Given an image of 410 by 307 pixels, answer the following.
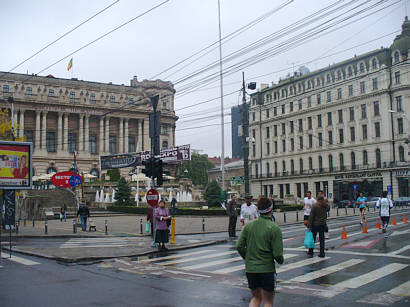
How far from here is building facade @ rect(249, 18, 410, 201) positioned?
201 feet

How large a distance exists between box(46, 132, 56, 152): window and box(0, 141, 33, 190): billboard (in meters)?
63.5

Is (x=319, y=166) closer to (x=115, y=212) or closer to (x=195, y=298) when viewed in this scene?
(x=115, y=212)

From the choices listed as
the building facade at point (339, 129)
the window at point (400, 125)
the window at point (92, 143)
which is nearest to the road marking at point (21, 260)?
the building facade at point (339, 129)

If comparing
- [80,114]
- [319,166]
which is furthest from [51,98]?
[319,166]

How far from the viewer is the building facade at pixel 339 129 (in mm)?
61156

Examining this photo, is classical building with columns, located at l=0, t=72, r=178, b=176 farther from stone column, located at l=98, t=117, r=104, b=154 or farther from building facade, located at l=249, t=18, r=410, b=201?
building facade, located at l=249, t=18, r=410, b=201

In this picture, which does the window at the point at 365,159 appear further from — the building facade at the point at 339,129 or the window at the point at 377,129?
the window at the point at 377,129

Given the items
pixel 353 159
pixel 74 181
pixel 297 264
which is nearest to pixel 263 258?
pixel 297 264

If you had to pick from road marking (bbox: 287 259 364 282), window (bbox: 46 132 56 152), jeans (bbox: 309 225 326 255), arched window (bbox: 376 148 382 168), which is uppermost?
window (bbox: 46 132 56 152)

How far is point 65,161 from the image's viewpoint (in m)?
81.5

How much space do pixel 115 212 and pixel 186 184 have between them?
58.0ft

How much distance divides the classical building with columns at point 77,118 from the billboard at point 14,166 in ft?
178

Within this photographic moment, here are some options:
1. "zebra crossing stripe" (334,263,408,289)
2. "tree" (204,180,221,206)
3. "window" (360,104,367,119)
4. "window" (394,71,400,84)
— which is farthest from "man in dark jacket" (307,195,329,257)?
"window" (360,104,367,119)

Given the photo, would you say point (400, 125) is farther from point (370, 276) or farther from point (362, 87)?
point (370, 276)
